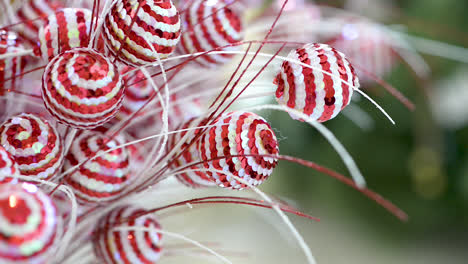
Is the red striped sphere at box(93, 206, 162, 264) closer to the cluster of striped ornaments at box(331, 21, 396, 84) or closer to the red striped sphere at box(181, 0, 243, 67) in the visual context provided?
the red striped sphere at box(181, 0, 243, 67)

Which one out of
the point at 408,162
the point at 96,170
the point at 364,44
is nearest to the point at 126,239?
→ the point at 96,170

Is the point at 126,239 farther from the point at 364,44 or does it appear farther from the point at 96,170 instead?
the point at 364,44

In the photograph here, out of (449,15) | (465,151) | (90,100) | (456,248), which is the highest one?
(449,15)

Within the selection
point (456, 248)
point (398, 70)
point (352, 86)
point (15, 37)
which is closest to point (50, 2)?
point (15, 37)

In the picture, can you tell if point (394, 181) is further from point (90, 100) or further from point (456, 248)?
point (90, 100)

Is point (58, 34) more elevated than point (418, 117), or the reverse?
point (418, 117)

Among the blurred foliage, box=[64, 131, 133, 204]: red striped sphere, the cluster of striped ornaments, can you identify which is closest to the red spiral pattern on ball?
box=[64, 131, 133, 204]: red striped sphere
